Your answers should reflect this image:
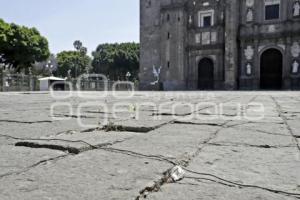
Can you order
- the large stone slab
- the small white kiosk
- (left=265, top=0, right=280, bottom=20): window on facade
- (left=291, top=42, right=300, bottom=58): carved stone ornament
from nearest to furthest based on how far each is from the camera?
the large stone slab < (left=291, top=42, right=300, bottom=58): carved stone ornament < (left=265, top=0, right=280, bottom=20): window on facade < the small white kiosk

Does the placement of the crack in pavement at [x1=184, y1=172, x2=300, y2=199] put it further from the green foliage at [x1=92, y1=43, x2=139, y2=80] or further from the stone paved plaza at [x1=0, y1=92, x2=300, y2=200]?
the green foliage at [x1=92, y1=43, x2=139, y2=80]

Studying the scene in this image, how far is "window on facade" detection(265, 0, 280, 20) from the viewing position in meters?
26.2

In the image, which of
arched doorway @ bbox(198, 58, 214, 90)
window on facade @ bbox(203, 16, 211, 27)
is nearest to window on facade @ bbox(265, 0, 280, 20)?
window on facade @ bbox(203, 16, 211, 27)

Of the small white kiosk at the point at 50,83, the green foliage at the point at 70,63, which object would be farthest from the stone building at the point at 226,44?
the green foliage at the point at 70,63

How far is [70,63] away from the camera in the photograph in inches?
2482

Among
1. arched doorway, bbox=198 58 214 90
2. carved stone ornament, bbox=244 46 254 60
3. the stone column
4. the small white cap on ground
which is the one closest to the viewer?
the small white cap on ground

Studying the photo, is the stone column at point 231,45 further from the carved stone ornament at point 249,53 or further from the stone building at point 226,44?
the carved stone ornament at point 249,53

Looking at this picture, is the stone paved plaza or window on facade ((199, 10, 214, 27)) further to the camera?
window on facade ((199, 10, 214, 27))

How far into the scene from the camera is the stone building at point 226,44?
2569cm

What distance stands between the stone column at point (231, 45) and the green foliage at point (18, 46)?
22563mm

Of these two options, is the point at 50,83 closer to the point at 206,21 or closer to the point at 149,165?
the point at 206,21

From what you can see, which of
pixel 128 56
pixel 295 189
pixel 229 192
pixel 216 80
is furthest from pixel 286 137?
pixel 128 56

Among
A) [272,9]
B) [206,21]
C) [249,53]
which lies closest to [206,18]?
[206,21]

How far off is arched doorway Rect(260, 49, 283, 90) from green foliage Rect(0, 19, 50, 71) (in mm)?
25637
